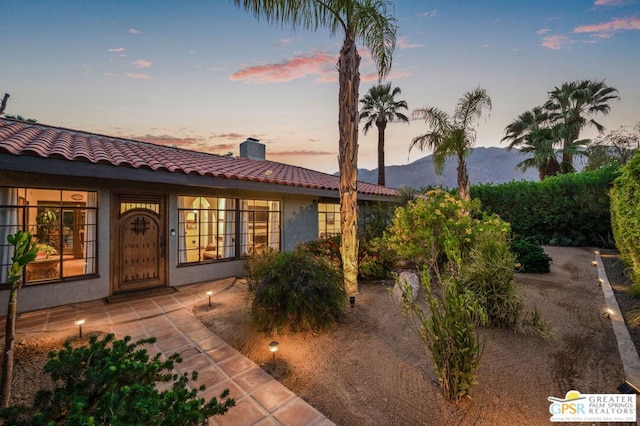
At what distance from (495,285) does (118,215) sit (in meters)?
8.63

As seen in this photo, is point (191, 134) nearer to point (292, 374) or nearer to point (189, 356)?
point (189, 356)

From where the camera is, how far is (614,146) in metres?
19.4

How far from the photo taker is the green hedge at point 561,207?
39.8 feet

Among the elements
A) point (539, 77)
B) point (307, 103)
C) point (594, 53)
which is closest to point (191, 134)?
point (307, 103)

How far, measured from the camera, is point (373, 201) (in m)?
12.2

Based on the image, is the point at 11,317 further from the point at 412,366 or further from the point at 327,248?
the point at 327,248

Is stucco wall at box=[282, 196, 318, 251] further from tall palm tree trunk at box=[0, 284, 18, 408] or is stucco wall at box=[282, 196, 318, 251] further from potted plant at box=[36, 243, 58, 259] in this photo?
tall palm tree trunk at box=[0, 284, 18, 408]

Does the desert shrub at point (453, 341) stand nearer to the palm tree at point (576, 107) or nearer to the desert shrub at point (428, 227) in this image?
the desert shrub at point (428, 227)

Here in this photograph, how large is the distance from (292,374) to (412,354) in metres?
1.79

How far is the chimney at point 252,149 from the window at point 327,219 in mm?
5329

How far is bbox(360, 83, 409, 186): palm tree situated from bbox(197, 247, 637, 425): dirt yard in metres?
19.8

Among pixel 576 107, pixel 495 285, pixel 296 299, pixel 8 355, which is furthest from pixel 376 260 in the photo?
pixel 576 107

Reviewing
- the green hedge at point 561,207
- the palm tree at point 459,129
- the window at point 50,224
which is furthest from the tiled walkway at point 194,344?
the green hedge at point 561,207

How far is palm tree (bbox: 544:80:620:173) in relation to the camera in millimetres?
18172
